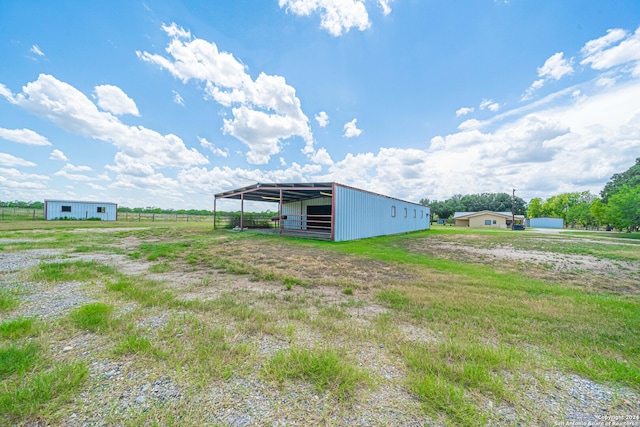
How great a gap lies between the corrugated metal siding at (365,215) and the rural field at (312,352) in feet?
24.6

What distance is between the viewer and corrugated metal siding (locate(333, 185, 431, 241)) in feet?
39.0

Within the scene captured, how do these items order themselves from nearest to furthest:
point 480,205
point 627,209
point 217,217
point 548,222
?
point 627,209 → point 217,217 → point 548,222 → point 480,205

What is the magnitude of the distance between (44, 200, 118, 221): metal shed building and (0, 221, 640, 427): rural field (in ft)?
110

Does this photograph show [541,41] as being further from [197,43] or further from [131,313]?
[131,313]

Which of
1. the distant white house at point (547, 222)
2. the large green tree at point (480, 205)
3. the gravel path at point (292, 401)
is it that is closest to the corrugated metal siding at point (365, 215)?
the gravel path at point (292, 401)

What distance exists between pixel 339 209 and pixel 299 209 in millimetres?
7497

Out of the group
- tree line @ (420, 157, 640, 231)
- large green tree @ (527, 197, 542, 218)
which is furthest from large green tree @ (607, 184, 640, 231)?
large green tree @ (527, 197, 542, 218)

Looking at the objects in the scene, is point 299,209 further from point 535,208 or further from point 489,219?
point 535,208

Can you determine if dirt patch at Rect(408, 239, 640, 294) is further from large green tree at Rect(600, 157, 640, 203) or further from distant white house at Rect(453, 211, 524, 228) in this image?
large green tree at Rect(600, 157, 640, 203)

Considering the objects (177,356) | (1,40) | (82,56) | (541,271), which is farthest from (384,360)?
(1,40)

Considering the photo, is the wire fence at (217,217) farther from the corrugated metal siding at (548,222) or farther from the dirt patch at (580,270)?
the corrugated metal siding at (548,222)

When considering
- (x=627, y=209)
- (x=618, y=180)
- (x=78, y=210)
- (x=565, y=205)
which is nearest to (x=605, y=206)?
(x=627, y=209)

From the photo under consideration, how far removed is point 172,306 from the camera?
128 inches

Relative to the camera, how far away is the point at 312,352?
2.19 m
